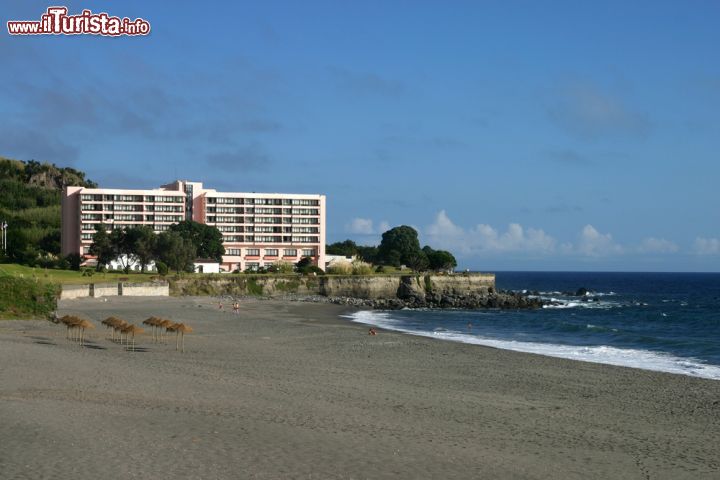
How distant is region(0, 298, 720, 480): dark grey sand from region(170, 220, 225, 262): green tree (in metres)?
92.3

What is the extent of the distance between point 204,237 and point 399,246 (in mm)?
42727

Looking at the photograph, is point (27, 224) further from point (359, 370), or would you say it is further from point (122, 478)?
point (122, 478)

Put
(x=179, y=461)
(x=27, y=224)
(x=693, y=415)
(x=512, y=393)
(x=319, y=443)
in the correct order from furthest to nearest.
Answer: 1. (x=27, y=224)
2. (x=512, y=393)
3. (x=693, y=415)
4. (x=319, y=443)
5. (x=179, y=461)

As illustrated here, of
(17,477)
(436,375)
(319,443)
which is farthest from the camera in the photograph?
(436,375)

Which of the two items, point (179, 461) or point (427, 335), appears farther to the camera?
point (427, 335)

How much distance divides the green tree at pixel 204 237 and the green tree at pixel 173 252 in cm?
1815

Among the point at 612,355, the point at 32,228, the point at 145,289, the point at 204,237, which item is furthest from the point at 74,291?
the point at 32,228

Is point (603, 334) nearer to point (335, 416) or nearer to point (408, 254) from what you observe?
point (335, 416)

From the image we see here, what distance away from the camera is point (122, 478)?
1096cm

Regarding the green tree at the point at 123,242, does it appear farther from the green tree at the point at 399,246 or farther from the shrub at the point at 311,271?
the green tree at the point at 399,246

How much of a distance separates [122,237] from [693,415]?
9581 centimetres

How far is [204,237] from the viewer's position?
126 meters

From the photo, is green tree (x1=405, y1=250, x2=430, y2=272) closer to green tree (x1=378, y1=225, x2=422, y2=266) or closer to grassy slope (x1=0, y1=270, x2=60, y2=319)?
green tree (x1=378, y1=225, x2=422, y2=266)

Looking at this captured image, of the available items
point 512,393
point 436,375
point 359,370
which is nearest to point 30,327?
point 359,370
